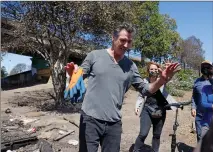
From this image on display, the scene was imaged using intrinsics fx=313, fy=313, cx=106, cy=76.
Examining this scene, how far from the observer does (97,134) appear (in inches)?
122

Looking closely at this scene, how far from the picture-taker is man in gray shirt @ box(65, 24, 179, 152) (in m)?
3.03

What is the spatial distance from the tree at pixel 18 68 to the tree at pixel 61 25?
1049 centimetres

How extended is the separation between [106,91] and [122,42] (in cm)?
50

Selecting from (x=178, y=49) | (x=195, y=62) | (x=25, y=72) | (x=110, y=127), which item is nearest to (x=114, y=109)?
(x=110, y=127)

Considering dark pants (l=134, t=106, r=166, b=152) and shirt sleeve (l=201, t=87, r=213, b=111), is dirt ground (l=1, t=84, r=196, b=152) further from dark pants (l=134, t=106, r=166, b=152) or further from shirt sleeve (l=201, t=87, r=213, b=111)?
shirt sleeve (l=201, t=87, r=213, b=111)

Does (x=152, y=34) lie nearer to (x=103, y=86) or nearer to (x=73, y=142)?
(x=73, y=142)

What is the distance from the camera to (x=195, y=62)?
4566 centimetres

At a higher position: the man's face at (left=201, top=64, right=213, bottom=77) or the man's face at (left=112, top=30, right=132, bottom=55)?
the man's face at (left=112, top=30, right=132, bottom=55)

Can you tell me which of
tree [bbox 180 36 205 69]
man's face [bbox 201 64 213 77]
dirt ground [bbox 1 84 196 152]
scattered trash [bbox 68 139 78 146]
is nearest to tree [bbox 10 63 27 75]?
dirt ground [bbox 1 84 196 152]

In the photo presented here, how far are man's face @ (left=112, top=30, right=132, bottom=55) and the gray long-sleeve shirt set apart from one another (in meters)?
0.11

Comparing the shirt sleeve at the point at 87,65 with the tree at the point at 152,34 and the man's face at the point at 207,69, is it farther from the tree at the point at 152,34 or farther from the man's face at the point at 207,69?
the tree at the point at 152,34

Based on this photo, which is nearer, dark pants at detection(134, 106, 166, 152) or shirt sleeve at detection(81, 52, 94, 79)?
shirt sleeve at detection(81, 52, 94, 79)

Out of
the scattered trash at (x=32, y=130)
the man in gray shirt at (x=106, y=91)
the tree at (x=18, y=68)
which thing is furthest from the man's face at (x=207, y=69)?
the tree at (x=18, y=68)

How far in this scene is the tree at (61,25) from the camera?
10.8m
